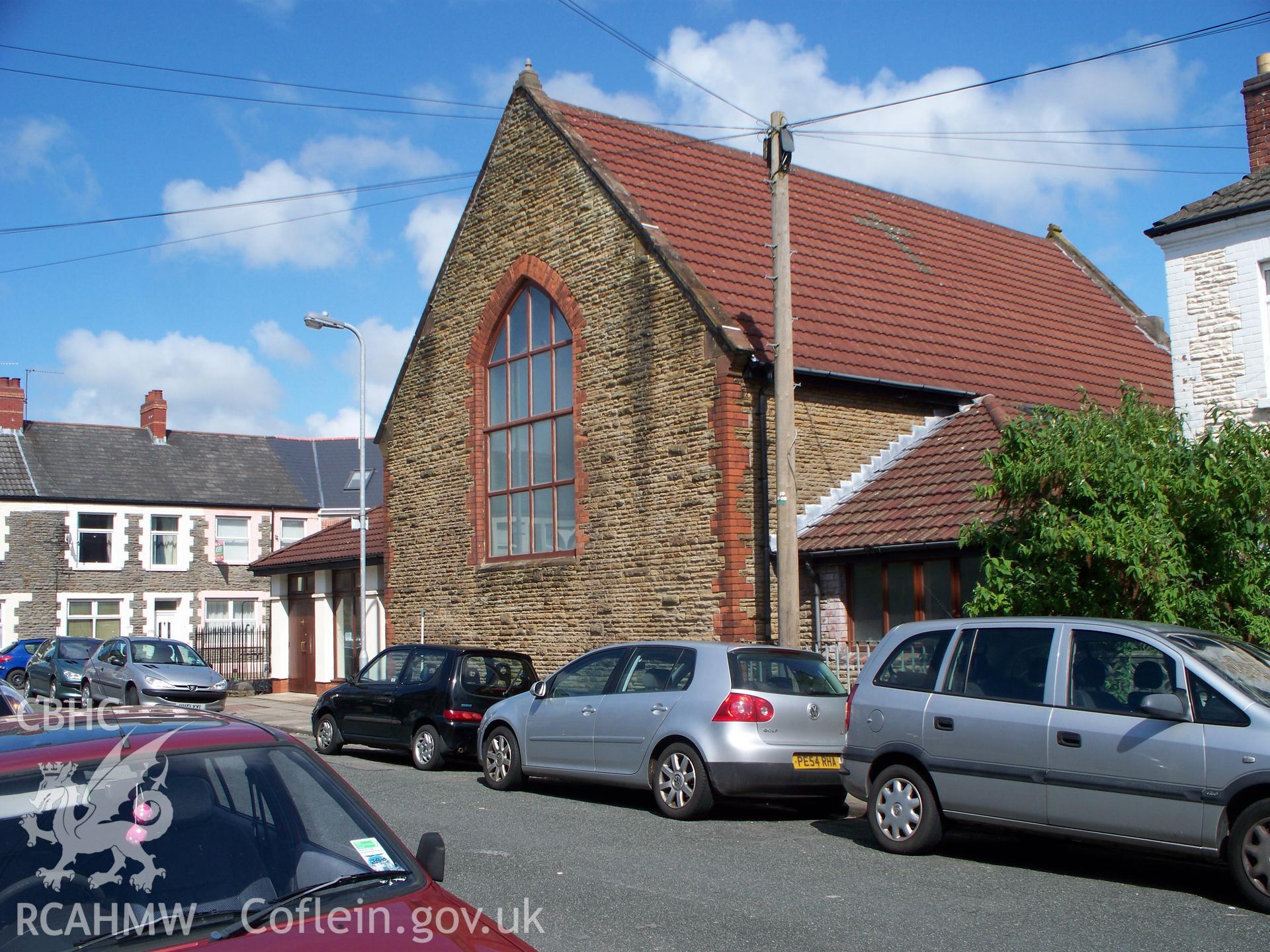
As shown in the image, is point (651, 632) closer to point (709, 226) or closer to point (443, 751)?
point (443, 751)

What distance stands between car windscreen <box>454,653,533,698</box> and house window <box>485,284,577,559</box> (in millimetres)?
3966

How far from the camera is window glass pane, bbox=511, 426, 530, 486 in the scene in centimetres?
2059

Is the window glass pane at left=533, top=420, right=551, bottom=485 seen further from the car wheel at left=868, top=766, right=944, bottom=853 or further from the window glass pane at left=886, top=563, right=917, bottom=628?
the car wheel at left=868, top=766, right=944, bottom=853

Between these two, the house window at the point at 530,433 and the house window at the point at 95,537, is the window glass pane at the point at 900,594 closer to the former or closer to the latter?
the house window at the point at 530,433

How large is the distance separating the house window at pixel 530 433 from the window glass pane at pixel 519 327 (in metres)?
0.01

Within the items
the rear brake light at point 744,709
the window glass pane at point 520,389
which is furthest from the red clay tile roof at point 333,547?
the rear brake light at point 744,709

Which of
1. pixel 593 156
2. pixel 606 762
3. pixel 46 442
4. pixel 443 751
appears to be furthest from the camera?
pixel 46 442

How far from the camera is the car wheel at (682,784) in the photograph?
10.4 meters

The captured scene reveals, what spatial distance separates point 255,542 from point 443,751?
3291cm

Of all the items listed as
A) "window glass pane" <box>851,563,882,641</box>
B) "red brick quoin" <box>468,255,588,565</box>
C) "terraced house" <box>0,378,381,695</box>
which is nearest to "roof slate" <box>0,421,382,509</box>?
"terraced house" <box>0,378,381,695</box>

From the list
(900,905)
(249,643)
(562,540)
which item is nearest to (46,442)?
(249,643)

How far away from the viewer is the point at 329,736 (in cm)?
1653

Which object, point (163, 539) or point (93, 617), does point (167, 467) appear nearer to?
point (163, 539)

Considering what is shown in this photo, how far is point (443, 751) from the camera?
14.6 m
